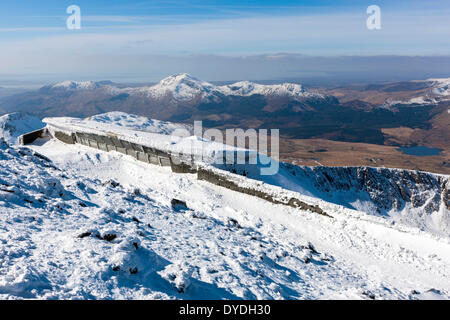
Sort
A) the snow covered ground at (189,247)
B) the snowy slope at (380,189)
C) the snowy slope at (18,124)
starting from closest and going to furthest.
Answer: the snow covered ground at (189,247) < the snowy slope at (380,189) < the snowy slope at (18,124)

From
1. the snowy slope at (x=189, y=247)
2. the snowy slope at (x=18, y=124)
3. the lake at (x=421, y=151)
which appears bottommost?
the lake at (x=421, y=151)

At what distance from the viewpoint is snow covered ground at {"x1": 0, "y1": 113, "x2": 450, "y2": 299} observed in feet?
21.0

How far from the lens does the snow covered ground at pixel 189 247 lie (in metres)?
6.39

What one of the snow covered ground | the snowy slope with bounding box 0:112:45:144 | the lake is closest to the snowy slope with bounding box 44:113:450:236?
the snow covered ground

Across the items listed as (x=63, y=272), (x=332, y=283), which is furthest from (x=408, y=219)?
(x=63, y=272)

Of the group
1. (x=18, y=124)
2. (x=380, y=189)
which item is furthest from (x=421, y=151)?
(x=18, y=124)

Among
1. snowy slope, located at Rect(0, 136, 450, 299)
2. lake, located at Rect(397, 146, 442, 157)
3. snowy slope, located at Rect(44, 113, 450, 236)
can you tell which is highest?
snowy slope, located at Rect(0, 136, 450, 299)

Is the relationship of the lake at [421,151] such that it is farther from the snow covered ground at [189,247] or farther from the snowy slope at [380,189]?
the snow covered ground at [189,247]

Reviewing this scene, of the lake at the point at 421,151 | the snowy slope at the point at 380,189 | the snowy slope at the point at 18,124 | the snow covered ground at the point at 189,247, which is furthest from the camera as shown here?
the lake at the point at 421,151

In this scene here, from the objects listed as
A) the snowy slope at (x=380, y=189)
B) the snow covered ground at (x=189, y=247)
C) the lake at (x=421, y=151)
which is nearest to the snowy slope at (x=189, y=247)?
the snow covered ground at (x=189, y=247)

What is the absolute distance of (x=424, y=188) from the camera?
3003 centimetres

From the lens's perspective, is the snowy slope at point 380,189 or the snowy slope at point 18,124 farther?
the snowy slope at point 18,124

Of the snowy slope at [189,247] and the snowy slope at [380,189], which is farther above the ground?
the snowy slope at [189,247]

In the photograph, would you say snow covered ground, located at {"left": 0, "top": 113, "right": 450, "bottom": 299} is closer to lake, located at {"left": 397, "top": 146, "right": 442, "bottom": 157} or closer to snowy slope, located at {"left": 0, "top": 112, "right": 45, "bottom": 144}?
snowy slope, located at {"left": 0, "top": 112, "right": 45, "bottom": 144}
